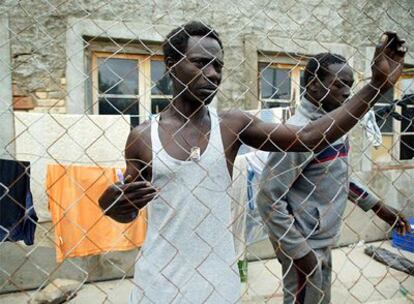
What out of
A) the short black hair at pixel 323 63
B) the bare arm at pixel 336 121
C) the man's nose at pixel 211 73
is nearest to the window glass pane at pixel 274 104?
the short black hair at pixel 323 63

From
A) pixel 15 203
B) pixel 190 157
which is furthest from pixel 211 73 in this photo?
pixel 15 203

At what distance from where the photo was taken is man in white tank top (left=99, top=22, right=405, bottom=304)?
1300mm

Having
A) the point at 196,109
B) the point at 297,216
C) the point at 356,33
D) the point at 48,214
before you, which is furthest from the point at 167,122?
A: the point at 356,33

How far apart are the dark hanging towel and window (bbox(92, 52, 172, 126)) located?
1339 mm

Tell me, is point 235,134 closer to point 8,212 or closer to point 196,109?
point 196,109

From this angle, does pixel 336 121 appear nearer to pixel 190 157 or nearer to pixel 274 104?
pixel 190 157

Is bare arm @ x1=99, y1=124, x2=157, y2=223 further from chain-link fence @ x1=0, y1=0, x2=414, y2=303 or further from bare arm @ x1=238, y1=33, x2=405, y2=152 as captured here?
bare arm @ x1=238, y1=33, x2=405, y2=152

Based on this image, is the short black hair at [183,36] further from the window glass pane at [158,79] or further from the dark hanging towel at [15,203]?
the window glass pane at [158,79]

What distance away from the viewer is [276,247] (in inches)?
80.4

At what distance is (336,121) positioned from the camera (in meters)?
1.44

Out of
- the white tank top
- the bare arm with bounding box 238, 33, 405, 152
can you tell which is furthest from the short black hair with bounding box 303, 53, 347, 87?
the white tank top

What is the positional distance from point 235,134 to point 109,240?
2.37 m

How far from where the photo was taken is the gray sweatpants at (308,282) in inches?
75.5

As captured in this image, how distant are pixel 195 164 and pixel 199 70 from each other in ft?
1.15
